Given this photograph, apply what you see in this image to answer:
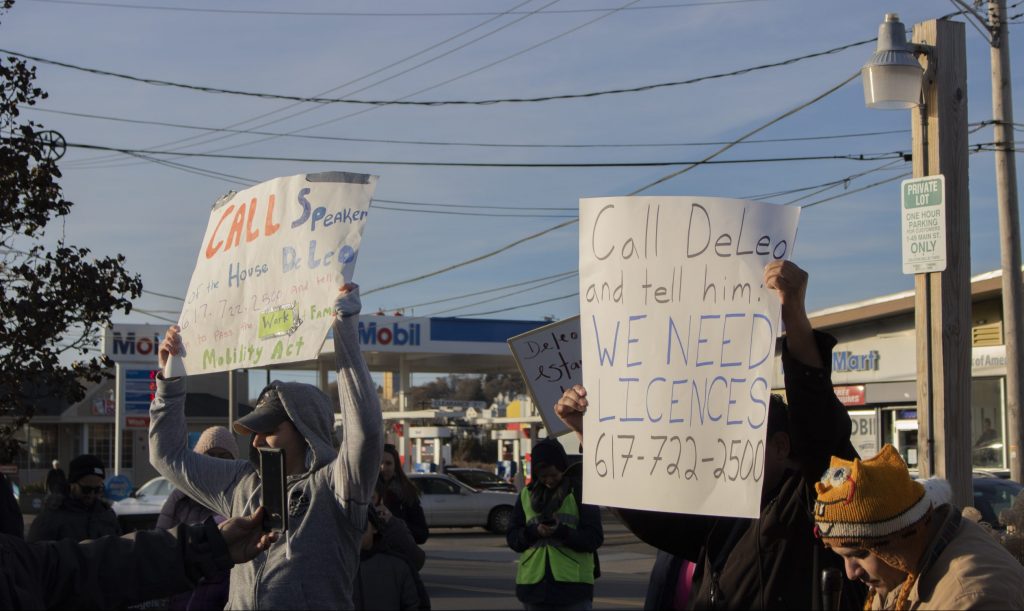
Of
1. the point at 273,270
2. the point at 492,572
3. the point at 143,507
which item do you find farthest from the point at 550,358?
the point at 143,507

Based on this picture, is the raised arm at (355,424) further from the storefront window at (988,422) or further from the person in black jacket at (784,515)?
the storefront window at (988,422)

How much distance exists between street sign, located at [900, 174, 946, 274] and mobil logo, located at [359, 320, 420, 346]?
24.2m

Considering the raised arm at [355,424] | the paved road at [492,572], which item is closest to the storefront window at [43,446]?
the paved road at [492,572]

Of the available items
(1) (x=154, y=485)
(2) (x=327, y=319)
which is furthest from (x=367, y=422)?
(1) (x=154, y=485)

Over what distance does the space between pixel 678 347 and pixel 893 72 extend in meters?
3.54

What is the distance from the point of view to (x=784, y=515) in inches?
146

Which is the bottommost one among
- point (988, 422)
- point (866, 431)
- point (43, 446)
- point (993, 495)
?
point (43, 446)

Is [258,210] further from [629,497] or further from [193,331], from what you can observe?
[629,497]

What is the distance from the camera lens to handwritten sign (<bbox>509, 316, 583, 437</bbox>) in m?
6.61

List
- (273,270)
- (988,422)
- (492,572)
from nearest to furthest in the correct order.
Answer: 1. (273,270)
2. (492,572)
3. (988,422)

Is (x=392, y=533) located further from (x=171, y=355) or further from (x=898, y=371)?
(x=898, y=371)

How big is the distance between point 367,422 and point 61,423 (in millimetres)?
46993

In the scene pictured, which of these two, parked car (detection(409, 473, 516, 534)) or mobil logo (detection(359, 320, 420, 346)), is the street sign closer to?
parked car (detection(409, 473, 516, 534))

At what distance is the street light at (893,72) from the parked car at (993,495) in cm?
812
